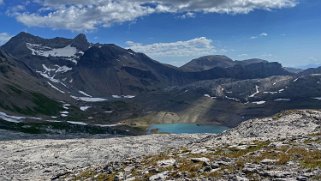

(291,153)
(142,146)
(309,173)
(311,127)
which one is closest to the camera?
(309,173)

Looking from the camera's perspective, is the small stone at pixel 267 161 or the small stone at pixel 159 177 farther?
the small stone at pixel 159 177

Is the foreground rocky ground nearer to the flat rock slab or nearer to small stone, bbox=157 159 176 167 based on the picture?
small stone, bbox=157 159 176 167

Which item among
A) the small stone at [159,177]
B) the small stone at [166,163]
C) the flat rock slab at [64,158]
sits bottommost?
the flat rock slab at [64,158]

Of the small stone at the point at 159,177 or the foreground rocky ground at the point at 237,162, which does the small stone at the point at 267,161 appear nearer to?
the foreground rocky ground at the point at 237,162

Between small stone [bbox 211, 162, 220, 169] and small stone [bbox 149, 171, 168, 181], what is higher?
small stone [bbox 211, 162, 220, 169]

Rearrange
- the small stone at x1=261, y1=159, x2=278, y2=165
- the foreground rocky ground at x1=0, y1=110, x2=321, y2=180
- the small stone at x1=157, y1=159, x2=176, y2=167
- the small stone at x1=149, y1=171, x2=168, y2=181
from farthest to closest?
the small stone at x1=157, y1=159, x2=176, y2=167 → the small stone at x1=149, y1=171, x2=168, y2=181 → the small stone at x1=261, y1=159, x2=278, y2=165 → the foreground rocky ground at x1=0, y1=110, x2=321, y2=180

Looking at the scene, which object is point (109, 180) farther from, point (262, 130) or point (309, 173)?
point (262, 130)

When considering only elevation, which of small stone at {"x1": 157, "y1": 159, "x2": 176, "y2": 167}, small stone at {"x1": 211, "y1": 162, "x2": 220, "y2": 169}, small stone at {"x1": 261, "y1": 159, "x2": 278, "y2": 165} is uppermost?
small stone at {"x1": 261, "y1": 159, "x2": 278, "y2": 165}

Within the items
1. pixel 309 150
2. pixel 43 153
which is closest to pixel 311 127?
pixel 309 150

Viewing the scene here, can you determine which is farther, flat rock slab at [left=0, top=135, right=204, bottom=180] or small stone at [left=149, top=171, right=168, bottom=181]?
flat rock slab at [left=0, top=135, right=204, bottom=180]

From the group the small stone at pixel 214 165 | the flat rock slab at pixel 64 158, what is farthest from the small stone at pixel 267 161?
the flat rock slab at pixel 64 158

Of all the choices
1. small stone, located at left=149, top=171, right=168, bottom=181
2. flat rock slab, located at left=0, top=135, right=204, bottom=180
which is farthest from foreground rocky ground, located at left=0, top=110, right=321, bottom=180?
flat rock slab, located at left=0, top=135, right=204, bottom=180
